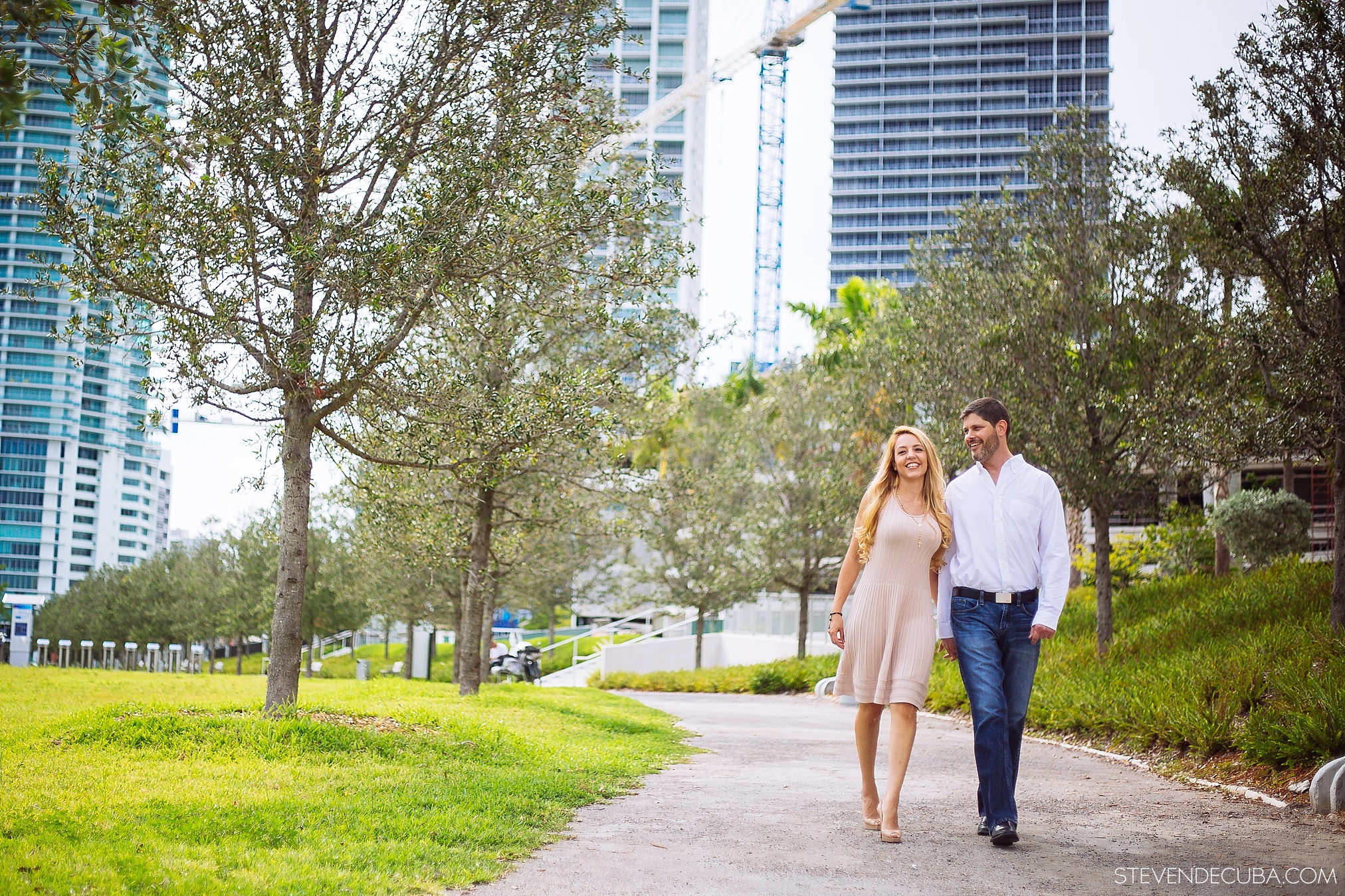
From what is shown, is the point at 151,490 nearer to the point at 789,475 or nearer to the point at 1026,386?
the point at 789,475

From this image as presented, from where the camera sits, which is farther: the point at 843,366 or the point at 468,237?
the point at 843,366

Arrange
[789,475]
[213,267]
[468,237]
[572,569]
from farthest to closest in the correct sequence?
[572,569], [789,475], [468,237], [213,267]

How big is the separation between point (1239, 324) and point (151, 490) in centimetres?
13168

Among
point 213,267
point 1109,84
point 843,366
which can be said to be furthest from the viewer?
point 1109,84

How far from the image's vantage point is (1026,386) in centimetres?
1505

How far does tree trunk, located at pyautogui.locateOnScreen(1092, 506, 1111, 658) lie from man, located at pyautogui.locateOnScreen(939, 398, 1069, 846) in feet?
30.5

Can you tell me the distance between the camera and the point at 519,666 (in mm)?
25938

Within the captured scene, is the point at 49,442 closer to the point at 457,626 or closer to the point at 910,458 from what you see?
the point at 457,626

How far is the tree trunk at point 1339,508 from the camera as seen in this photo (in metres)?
11.2

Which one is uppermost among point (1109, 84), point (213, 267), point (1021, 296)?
point (1109, 84)

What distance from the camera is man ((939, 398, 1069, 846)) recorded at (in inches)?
211

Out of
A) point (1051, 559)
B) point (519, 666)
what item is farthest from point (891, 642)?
point (519, 666)

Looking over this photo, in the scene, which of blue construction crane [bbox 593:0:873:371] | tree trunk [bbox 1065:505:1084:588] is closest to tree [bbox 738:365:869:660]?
tree trunk [bbox 1065:505:1084:588]

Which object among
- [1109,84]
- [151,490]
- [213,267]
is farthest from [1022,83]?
[213,267]
